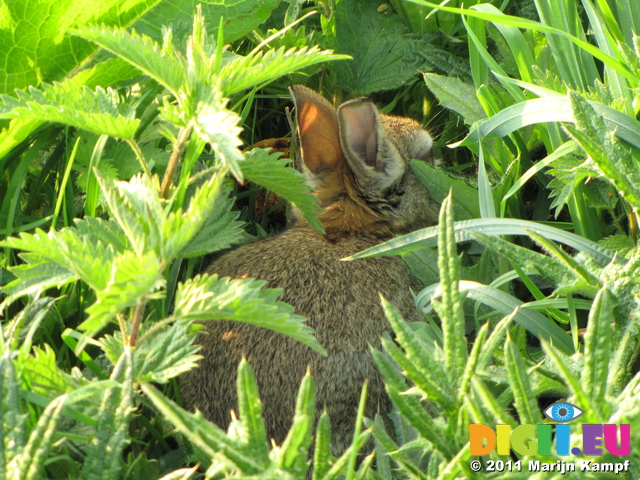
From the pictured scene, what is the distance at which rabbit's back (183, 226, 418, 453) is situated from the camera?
280 centimetres

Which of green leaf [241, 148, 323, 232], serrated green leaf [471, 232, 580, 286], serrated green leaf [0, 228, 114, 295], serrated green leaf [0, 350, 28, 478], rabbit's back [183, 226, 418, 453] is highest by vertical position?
green leaf [241, 148, 323, 232]

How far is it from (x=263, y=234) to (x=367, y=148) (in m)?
0.75

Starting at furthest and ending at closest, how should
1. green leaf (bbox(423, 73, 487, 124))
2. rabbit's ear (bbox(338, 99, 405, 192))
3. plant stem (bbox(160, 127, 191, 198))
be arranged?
rabbit's ear (bbox(338, 99, 405, 192))
green leaf (bbox(423, 73, 487, 124))
plant stem (bbox(160, 127, 191, 198))

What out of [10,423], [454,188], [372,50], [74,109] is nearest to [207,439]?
[10,423]

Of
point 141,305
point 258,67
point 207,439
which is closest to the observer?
point 207,439

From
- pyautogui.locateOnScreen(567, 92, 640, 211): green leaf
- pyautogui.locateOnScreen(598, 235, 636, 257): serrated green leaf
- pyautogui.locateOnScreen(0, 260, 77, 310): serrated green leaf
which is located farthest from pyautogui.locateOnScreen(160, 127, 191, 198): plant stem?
pyautogui.locateOnScreen(598, 235, 636, 257): serrated green leaf

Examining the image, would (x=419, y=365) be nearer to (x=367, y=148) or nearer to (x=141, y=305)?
(x=141, y=305)

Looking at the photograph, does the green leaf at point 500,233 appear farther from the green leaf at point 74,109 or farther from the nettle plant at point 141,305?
the green leaf at point 74,109

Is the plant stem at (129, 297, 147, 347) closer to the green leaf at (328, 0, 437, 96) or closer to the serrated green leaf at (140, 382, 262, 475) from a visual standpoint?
the serrated green leaf at (140, 382, 262, 475)

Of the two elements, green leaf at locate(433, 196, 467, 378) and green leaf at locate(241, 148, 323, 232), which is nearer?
green leaf at locate(433, 196, 467, 378)

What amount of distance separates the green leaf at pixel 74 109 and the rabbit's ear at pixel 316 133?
1.51 metres

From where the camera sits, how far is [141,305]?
6.42 ft

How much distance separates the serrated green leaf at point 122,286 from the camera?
1721mm

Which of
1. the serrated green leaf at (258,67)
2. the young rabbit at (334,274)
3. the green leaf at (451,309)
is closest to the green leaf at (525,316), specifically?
the young rabbit at (334,274)
